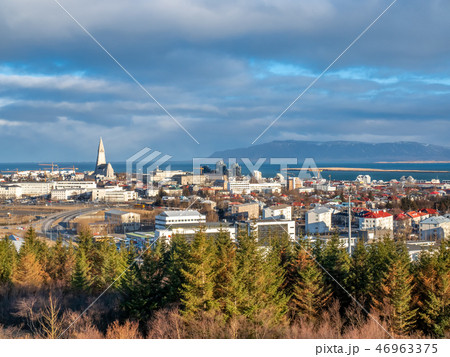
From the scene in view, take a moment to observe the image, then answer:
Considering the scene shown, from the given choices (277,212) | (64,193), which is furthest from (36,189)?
(277,212)

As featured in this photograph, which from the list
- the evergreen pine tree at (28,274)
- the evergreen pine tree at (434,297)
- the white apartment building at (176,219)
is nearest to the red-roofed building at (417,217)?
the white apartment building at (176,219)

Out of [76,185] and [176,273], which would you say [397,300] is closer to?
[176,273]

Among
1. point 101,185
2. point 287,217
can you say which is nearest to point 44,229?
point 287,217

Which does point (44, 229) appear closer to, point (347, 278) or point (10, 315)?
point (10, 315)

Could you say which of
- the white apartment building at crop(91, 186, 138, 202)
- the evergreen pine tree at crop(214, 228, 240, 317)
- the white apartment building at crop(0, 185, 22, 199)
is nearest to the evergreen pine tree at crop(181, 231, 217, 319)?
the evergreen pine tree at crop(214, 228, 240, 317)

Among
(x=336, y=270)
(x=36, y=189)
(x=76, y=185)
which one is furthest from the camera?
(x=76, y=185)

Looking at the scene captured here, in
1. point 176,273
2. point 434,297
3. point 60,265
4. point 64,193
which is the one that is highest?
point 64,193
